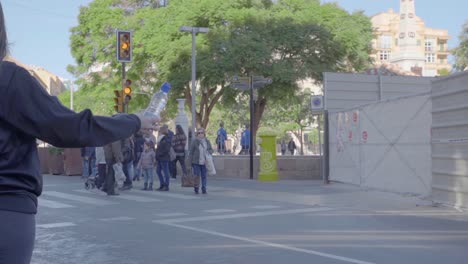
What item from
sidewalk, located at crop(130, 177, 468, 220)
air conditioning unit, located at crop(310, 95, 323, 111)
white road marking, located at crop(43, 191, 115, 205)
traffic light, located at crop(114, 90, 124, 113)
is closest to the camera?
sidewalk, located at crop(130, 177, 468, 220)

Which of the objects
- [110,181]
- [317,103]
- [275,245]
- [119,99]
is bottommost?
[275,245]

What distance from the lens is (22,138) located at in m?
2.64

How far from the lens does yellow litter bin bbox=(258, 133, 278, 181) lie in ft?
68.2

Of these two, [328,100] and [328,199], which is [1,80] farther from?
[328,100]

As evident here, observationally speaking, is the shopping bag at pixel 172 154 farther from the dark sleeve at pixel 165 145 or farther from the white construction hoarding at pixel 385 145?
the white construction hoarding at pixel 385 145

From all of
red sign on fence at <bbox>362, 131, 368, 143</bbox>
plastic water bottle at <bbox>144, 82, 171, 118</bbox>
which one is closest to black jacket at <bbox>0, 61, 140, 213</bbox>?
plastic water bottle at <bbox>144, 82, 171, 118</bbox>

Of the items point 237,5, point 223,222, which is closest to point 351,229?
point 223,222

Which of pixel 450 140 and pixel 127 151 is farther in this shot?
pixel 127 151

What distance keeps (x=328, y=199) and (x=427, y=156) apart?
2.25 m

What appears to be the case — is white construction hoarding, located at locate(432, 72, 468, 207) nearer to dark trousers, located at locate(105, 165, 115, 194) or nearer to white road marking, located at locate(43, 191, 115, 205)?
white road marking, located at locate(43, 191, 115, 205)

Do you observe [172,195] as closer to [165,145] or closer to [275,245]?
[165,145]

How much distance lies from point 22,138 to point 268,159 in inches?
719

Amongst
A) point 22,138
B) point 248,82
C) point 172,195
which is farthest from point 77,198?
point 22,138

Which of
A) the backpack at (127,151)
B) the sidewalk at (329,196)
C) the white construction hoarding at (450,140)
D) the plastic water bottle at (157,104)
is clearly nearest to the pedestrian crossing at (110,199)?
the backpack at (127,151)
